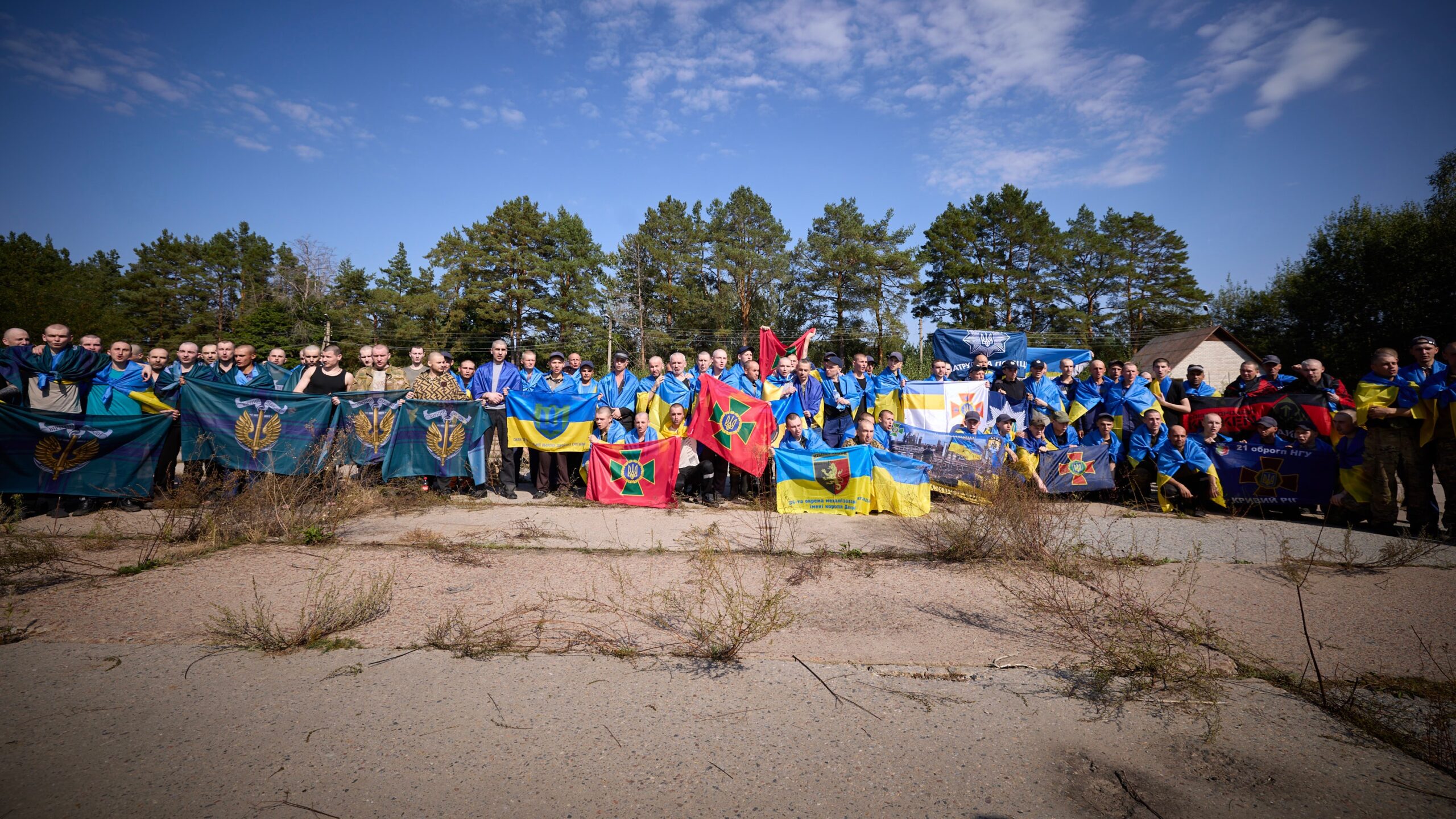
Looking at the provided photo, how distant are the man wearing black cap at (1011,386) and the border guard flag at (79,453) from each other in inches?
463

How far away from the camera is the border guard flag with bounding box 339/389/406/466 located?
26.4 ft

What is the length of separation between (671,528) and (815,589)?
7.98 ft

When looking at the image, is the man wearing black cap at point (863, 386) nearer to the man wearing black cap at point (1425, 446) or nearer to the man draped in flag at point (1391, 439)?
the man draped in flag at point (1391, 439)

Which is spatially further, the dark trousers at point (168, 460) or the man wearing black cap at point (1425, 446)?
the dark trousers at point (168, 460)

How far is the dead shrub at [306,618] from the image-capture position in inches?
144

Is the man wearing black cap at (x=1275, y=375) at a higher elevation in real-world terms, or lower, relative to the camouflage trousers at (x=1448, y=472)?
higher

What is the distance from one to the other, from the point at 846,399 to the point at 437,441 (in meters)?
6.22

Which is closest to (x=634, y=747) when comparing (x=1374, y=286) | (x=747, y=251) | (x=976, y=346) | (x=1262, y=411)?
(x=1262, y=411)

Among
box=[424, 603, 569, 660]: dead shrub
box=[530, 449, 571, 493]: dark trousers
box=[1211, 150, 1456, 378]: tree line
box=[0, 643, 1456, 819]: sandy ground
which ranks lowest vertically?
box=[0, 643, 1456, 819]: sandy ground

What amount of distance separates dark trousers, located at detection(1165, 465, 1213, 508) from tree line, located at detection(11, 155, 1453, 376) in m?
30.7

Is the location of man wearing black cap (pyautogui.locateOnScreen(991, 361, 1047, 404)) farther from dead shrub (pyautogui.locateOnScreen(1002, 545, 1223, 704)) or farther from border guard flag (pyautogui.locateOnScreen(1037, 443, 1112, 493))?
dead shrub (pyautogui.locateOnScreen(1002, 545, 1223, 704))

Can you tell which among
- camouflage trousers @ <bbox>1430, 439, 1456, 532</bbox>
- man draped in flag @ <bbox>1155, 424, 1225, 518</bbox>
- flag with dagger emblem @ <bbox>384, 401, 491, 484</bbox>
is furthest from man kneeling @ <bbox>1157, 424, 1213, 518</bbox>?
flag with dagger emblem @ <bbox>384, 401, 491, 484</bbox>

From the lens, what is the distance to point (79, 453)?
6832 mm

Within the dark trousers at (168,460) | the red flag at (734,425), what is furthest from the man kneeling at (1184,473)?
the dark trousers at (168,460)
